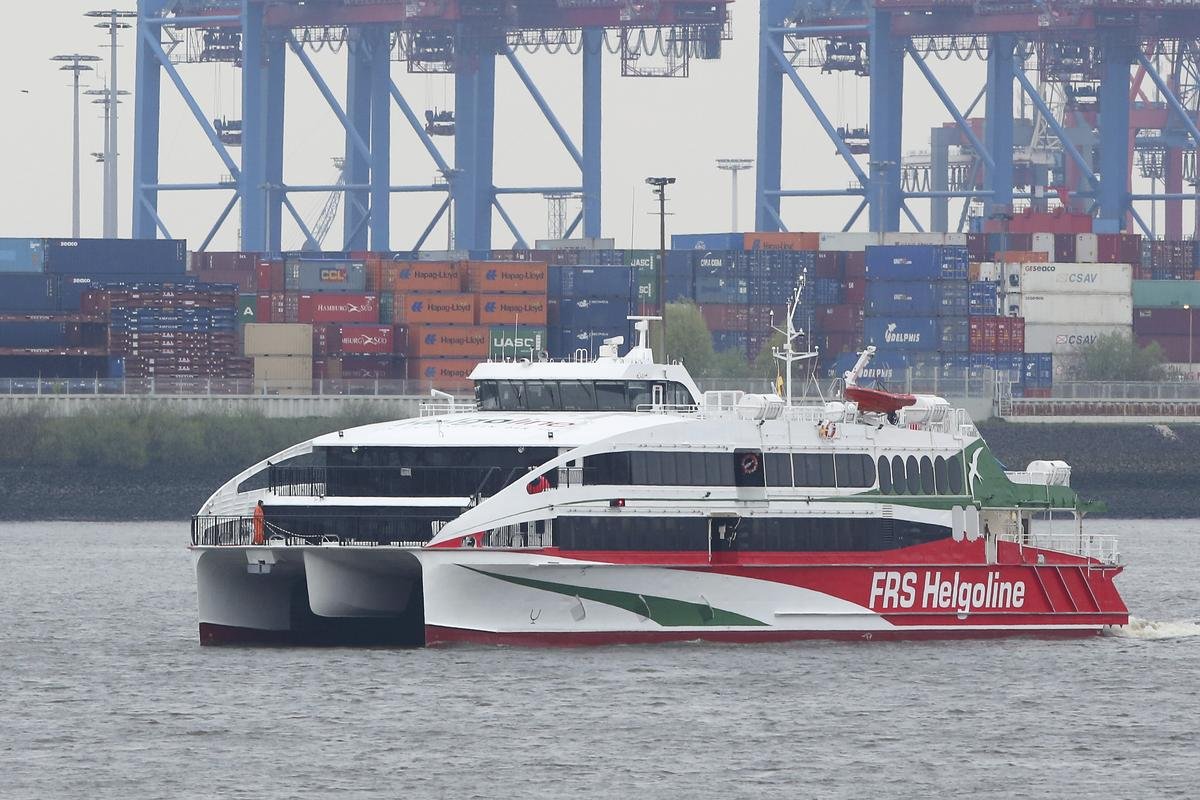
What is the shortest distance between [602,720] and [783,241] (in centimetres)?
8677

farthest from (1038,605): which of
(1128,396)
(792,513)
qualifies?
(1128,396)

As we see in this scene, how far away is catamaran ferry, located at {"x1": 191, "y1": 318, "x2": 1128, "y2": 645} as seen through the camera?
38.9m

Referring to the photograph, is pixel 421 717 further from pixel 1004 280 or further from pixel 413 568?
pixel 1004 280

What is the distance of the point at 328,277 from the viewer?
105 m

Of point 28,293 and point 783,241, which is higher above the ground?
point 783,241

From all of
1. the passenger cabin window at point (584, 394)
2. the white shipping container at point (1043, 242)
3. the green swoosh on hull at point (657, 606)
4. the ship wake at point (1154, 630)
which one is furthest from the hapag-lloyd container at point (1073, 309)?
the green swoosh on hull at point (657, 606)

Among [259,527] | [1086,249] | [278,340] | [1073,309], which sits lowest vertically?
[259,527]

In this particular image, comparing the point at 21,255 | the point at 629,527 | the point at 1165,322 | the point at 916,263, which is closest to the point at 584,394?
the point at 629,527

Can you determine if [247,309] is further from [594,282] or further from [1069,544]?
[1069,544]

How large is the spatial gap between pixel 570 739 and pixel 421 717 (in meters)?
2.42

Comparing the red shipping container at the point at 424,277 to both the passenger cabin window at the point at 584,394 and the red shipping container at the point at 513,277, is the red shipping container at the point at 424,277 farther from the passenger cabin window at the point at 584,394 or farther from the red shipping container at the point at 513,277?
the passenger cabin window at the point at 584,394

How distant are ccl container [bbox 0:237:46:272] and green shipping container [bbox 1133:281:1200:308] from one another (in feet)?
162

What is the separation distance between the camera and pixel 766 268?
4456 inches

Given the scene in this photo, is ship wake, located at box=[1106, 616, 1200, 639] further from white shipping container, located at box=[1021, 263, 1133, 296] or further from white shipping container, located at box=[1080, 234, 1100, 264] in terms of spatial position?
white shipping container, located at box=[1080, 234, 1100, 264]
